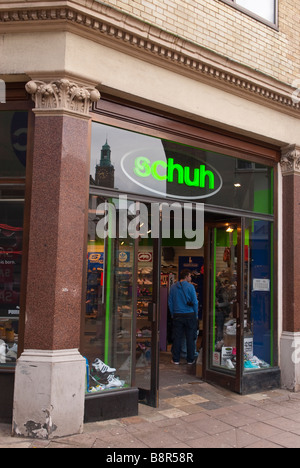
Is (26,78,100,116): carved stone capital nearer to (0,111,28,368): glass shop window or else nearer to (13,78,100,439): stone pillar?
(13,78,100,439): stone pillar

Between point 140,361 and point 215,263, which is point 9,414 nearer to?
point 140,361

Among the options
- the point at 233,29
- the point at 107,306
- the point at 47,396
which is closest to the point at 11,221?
the point at 107,306

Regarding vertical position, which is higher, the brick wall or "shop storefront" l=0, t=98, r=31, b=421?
the brick wall

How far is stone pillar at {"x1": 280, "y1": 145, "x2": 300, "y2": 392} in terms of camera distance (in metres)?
6.92

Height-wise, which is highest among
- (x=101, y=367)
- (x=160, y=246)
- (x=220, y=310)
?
(x=160, y=246)

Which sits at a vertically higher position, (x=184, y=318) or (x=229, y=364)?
(x=184, y=318)

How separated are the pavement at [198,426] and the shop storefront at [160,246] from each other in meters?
0.31

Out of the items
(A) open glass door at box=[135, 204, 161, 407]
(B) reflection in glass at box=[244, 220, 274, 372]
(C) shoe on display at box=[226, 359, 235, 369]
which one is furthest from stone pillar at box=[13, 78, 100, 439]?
(B) reflection in glass at box=[244, 220, 274, 372]

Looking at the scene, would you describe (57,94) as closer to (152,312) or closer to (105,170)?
(105,170)

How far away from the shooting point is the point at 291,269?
7145mm

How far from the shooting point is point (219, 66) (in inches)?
240

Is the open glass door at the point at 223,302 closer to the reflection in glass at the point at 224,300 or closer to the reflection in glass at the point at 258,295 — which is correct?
the reflection in glass at the point at 224,300

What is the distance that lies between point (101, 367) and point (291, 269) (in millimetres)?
3833
